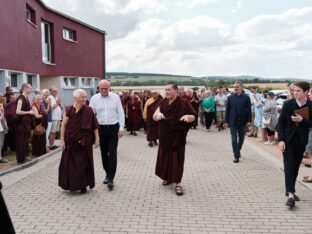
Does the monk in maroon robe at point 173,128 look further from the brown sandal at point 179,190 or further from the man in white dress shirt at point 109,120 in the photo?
the man in white dress shirt at point 109,120

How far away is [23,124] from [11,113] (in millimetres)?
489

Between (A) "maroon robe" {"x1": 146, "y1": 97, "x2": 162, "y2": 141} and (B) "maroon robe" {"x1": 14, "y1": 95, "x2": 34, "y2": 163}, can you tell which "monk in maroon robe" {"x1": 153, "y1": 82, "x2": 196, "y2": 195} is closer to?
(B) "maroon robe" {"x1": 14, "y1": 95, "x2": 34, "y2": 163}

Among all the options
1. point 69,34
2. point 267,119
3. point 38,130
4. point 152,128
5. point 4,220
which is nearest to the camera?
point 4,220

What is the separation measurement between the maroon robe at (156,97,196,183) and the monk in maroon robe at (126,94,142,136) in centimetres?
1023

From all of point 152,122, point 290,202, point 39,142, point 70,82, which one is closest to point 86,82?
point 70,82

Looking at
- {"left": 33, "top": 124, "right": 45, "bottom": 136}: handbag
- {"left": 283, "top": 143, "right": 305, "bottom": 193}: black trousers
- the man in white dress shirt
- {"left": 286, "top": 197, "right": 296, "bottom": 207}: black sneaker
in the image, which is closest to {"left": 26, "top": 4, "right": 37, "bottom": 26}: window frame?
{"left": 33, "top": 124, "right": 45, "bottom": 136}: handbag

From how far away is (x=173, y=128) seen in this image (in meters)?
7.35

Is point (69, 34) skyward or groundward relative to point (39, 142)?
skyward

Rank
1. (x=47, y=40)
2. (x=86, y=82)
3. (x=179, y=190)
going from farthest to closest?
(x=86, y=82) < (x=47, y=40) < (x=179, y=190)

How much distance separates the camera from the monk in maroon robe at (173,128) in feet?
24.0

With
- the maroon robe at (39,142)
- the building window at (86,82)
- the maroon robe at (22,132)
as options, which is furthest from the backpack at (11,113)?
the building window at (86,82)

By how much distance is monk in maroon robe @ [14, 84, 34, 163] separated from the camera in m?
9.62

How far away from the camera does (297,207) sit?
20.7ft

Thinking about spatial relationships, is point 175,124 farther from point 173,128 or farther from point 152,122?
point 152,122
